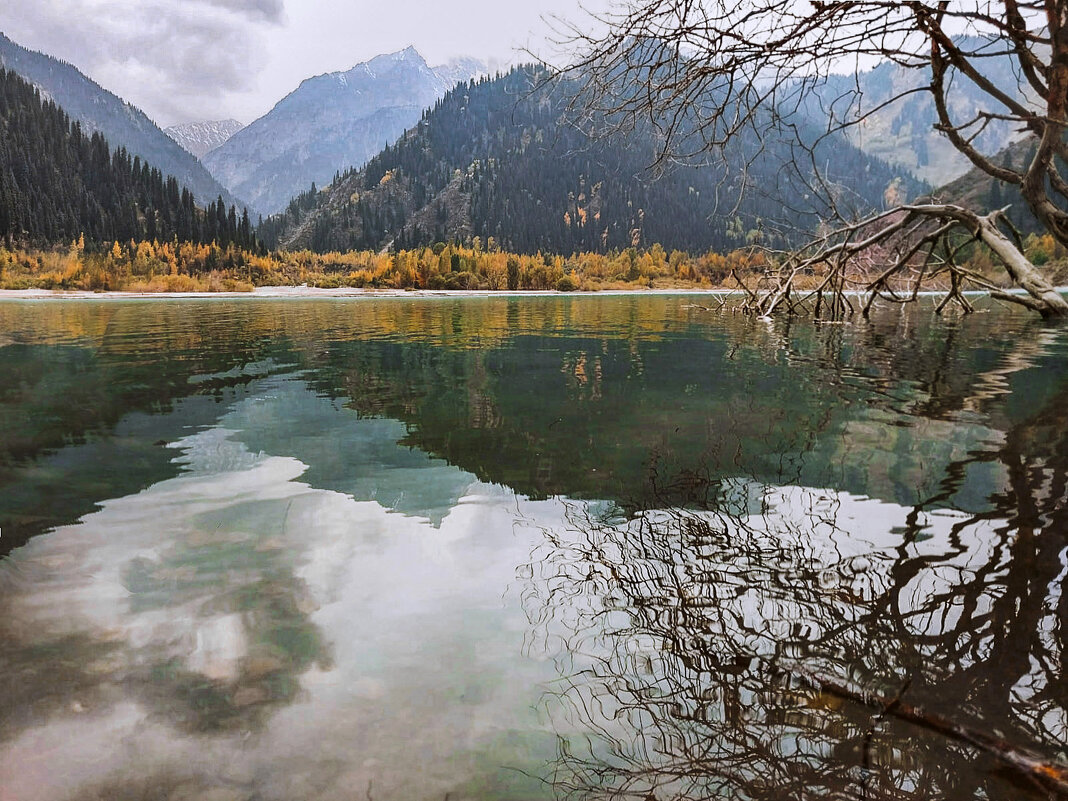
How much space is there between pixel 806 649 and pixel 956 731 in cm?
55

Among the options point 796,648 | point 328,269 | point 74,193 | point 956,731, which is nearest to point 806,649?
point 796,648

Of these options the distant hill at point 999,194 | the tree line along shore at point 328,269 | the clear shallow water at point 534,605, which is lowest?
the clear shallow water at point 534,605

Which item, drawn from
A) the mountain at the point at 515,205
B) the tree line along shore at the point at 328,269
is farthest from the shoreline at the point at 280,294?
the mountain at the point at 515,205

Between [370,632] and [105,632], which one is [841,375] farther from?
[105,632]

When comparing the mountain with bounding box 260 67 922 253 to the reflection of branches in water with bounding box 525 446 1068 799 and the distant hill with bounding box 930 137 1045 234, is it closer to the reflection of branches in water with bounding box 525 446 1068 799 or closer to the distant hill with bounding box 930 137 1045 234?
the distant hill with bounding box 930 137 1045 234

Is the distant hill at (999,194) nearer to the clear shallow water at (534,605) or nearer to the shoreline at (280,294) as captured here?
the shoreline at (280,294)

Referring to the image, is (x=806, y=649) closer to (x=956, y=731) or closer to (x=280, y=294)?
(x=956, y=731)

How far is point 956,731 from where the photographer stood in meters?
1.82

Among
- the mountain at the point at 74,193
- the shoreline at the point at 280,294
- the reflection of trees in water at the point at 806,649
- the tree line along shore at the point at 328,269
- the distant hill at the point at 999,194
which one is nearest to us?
the reflection of trees in water at the point at 806,649

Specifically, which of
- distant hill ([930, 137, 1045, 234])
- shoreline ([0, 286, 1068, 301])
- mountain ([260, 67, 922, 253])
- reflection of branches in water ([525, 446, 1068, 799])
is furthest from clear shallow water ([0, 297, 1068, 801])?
mountain ([260, 67, 922, 253])

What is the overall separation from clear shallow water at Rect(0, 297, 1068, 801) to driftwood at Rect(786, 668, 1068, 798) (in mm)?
15

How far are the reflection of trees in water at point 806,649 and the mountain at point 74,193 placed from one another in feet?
365

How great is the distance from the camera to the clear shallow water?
1.84 metres

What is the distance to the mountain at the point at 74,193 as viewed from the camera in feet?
314
